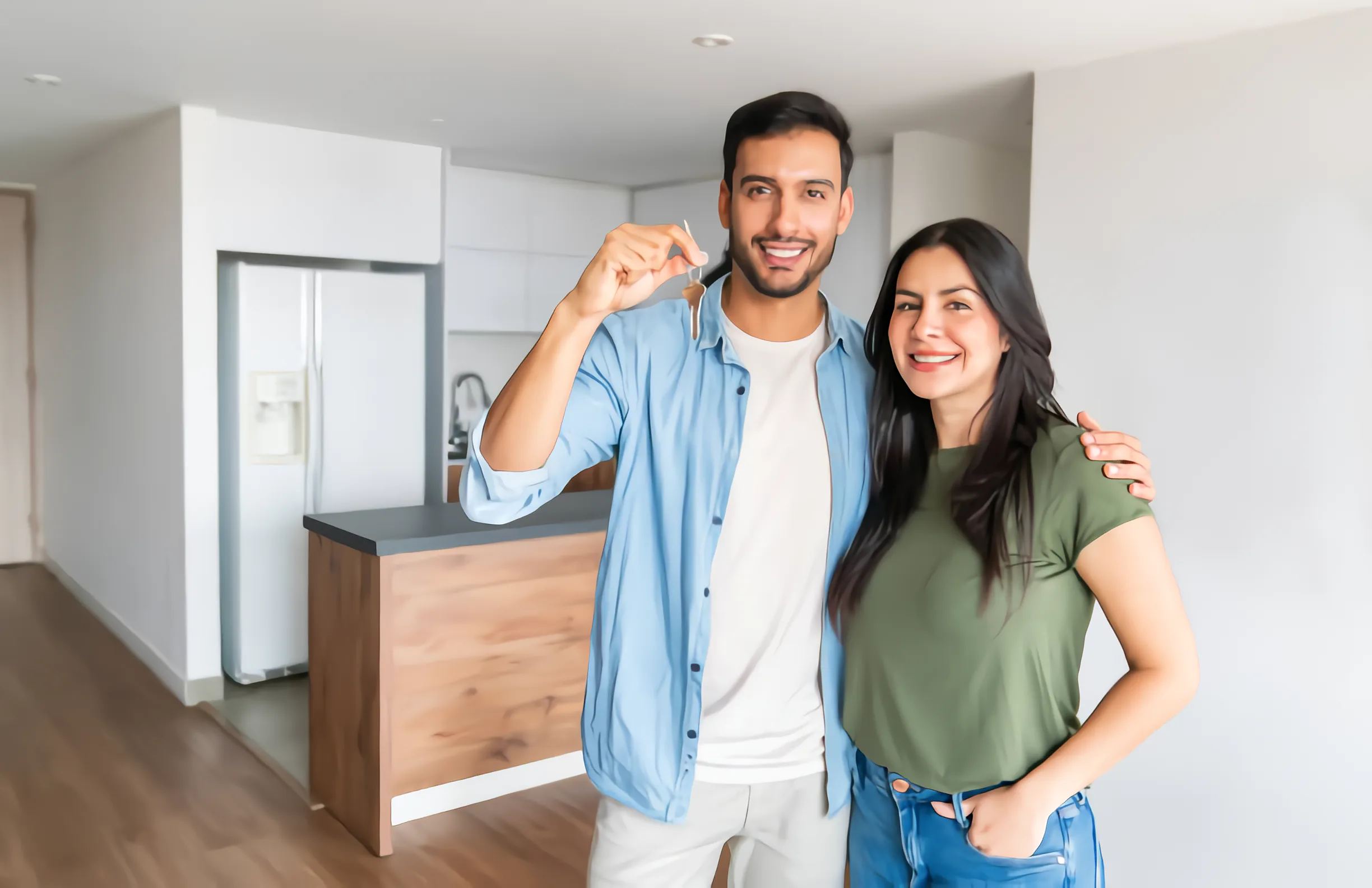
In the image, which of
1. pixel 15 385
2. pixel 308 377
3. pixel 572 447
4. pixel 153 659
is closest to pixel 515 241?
pixel 308 377

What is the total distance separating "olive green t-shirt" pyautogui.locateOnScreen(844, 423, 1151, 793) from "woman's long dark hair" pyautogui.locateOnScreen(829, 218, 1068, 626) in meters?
0.02

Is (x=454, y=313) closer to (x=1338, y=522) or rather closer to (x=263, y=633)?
(x=263, y=633)

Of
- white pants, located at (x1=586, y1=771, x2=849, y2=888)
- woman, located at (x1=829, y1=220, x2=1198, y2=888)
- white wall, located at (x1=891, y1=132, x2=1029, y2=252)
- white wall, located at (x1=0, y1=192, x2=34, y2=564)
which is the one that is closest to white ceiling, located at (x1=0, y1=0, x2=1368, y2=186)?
white wall, located at (x1=891, y1=132, x2=1029, y2=252)

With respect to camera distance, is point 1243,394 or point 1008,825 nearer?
point 1008,825

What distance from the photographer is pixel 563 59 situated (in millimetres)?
3230

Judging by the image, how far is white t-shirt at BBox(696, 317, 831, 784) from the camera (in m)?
1.42

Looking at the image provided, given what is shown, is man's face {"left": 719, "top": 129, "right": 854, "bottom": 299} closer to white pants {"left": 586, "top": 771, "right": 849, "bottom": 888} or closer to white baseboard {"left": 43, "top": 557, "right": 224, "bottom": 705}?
white pants {"left": 586, "top": 771, "right": 849, "bottom": 888}

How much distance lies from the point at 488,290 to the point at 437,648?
109 inches

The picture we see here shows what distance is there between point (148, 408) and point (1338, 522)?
175 inches

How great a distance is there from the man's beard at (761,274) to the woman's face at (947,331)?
139 mm

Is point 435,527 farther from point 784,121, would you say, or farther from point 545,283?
point 545,283

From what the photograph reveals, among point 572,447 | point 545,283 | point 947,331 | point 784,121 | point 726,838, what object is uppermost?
point 545,283

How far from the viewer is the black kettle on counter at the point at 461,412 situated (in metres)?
5.71

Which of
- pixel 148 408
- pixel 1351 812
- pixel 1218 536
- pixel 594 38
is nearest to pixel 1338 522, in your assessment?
pixel 1218 536
